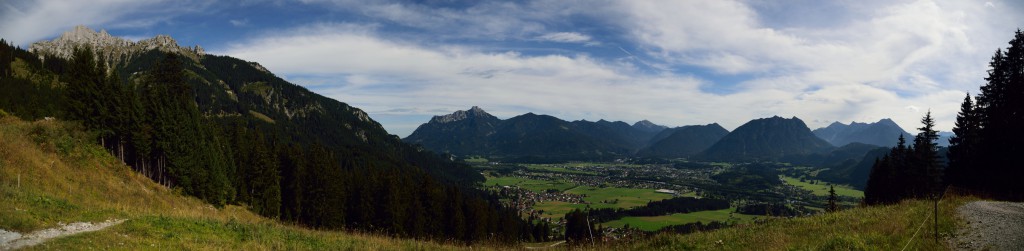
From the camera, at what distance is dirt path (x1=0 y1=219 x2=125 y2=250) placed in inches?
467

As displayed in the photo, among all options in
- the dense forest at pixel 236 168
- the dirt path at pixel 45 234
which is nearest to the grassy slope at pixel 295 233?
the dirt path at pixel 45 234

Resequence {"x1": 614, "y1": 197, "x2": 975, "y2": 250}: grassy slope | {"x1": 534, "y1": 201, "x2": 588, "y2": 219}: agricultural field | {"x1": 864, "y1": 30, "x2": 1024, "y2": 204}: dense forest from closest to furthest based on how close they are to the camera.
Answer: {"x1": 614, "y1": 197, "x2": 975, "y2": 250}: grassy slope
{"x1": 864, "y1": 30, "x2": 1024, "y2": 204}: dense forest
{"x1": 534, "y1": 201, "x2": 588, "y2": 219}: agricultural field

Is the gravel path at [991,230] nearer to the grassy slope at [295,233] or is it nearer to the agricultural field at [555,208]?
the grassy slope at [295,233]

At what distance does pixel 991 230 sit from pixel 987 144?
40025 mm

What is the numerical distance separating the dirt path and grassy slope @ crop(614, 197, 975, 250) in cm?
1820

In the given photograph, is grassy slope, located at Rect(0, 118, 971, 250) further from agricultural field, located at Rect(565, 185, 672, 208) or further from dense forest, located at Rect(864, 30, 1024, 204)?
agricultural field, located at Rect(565, 185, 672, 208)

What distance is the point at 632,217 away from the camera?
136 metres

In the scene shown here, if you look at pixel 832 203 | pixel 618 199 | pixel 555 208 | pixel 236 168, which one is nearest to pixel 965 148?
pixel 832 203

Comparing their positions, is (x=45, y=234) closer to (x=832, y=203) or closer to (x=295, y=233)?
(x=295, y=233)

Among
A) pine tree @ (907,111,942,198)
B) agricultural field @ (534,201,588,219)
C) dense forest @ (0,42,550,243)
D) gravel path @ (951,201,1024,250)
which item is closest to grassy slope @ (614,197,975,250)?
gravel path @ (951,201,1024,250)

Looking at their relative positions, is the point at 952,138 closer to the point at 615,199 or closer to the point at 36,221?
the point at 36,221

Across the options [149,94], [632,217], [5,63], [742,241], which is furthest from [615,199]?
[5,63]

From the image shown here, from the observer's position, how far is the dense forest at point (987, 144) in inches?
1385

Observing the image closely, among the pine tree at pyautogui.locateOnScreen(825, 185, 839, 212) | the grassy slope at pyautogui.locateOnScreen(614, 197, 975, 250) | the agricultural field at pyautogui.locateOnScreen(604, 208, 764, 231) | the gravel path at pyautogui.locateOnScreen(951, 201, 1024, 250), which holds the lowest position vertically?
the agricultural field at pyautogui.locateOnScreen(604, 208, 764, 231)
